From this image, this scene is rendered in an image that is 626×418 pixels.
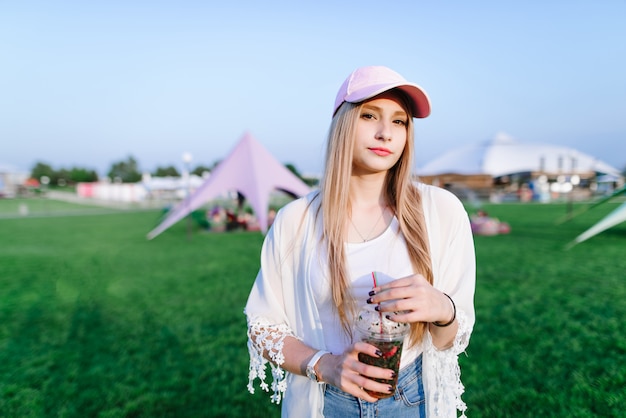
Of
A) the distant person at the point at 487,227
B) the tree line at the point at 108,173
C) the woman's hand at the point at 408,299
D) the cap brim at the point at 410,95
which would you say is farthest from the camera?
the tree line at the point at 108,173

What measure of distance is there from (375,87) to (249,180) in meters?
9.49

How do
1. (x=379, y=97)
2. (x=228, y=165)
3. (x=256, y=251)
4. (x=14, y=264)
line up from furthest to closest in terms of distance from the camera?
(x=228, y=165) < (x=256, y=251) < (x=14, y=264) < (x=379, y=97)

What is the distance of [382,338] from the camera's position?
3.04 ft

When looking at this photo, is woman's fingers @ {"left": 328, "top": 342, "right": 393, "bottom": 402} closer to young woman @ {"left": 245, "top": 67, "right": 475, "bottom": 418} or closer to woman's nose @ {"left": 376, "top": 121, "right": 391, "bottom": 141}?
young woman @ {"left": 245, "top": 67, "right": 475, "bottom": 418}

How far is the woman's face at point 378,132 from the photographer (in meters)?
1.10

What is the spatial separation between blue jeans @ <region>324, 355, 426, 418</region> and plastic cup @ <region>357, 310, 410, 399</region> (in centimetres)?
18

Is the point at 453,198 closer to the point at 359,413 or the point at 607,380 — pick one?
the point at 359,413

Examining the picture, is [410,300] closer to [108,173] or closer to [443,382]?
[443,382]

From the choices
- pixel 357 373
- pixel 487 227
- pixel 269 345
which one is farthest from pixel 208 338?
pixel 487 227

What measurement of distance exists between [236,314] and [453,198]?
384 centimetres

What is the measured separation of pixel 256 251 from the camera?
28.8 feet

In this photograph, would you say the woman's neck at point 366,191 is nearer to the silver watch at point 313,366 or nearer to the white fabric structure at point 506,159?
the silver watch at point 313,366

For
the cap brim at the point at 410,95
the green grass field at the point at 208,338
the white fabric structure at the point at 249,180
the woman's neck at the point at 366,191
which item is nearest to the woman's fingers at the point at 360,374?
the woman's neck at the point at 366,191

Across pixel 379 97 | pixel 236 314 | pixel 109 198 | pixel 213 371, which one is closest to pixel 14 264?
pixel 236 314
